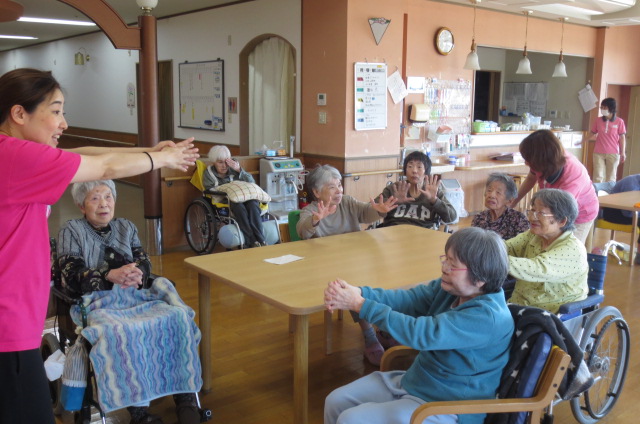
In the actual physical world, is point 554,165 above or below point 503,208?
above

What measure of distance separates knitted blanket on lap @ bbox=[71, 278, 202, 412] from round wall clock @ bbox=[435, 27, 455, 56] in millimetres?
5430

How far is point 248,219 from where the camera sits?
5.41m

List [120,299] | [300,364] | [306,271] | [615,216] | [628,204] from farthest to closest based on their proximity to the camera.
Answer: [615,216]
[628,204]
[306,271]
[120,299]
[300,364]

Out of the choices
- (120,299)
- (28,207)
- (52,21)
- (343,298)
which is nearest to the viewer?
(28,207)

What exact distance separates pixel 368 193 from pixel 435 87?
68.4 inches

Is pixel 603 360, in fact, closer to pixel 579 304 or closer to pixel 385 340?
pixel 579 304

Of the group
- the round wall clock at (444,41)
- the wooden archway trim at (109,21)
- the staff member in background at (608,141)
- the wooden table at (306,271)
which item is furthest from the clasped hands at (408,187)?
the staff member in background at (608,141)

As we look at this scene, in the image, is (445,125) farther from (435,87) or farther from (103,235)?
(103,235)

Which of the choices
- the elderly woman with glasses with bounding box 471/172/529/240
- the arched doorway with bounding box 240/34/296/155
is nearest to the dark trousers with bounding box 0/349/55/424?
the elderly woman with glasses with bounding box 471/172/529/240

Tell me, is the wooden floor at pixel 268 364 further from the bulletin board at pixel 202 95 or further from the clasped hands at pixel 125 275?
the bulletin board at pixel 202 95

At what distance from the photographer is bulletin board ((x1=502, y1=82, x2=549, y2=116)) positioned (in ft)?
33.6

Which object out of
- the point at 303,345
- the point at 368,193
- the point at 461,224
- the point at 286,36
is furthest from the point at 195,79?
the point at 303,345

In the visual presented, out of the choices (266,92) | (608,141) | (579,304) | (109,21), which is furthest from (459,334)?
(608,141)

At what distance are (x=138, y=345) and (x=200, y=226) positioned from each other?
338 centimetres
